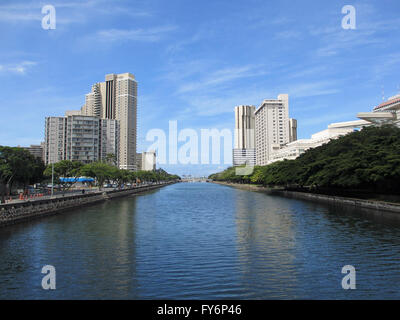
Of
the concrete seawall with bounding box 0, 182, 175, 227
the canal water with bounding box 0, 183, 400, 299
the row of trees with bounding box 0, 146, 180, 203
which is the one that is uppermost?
the row of trees with bounding box 0, 146, 180, 203

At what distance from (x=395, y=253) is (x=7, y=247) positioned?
92.2 ft

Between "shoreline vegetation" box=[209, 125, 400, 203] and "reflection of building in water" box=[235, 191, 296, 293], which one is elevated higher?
"shoreline vegetation" box=[209, 125, 400, 203]

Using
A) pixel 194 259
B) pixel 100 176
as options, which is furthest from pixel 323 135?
pixel 194 259

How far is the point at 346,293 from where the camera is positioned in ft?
48.5

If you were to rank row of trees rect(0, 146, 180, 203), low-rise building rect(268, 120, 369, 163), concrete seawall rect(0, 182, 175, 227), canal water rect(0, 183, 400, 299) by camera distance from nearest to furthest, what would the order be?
canal water rect(0, 183, 400, 299) < concrete seawall rect(0, 182, 175, 227) < row of trees rect(0, 146, 180, 203) < low-rise building rect(268, 120, 369, 163)

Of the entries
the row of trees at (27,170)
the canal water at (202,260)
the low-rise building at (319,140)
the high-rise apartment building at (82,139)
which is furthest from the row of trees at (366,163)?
the high-rise apartment building at (82,139)

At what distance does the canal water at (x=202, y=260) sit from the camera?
1512 centimetres

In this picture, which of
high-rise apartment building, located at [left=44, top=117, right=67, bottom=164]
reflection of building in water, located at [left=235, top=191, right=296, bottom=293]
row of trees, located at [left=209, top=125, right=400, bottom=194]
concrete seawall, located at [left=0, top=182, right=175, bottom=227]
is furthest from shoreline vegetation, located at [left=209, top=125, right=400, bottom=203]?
high-rise apartment building, located at [left=44, top=117, right=67, bottom=164]

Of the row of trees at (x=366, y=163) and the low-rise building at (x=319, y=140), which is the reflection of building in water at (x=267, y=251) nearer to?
the row of trees at (x=366, y=163)

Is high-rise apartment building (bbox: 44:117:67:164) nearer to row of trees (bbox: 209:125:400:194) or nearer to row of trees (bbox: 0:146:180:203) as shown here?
row of trees (bbox: 0:146:180:203)

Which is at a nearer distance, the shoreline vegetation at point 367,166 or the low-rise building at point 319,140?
the shoreline vegetation at point 367,166

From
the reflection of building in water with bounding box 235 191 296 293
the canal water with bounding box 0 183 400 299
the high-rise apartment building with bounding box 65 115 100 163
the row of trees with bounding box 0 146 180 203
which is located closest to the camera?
the canal water with bounding box 0 183 400 299

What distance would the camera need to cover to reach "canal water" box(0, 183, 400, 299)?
1512 centimetres

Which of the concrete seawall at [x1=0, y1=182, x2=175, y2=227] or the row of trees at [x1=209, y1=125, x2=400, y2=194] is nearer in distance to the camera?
the concrete seawall at [x1=0, y1=182, x2=175, y2=227]
